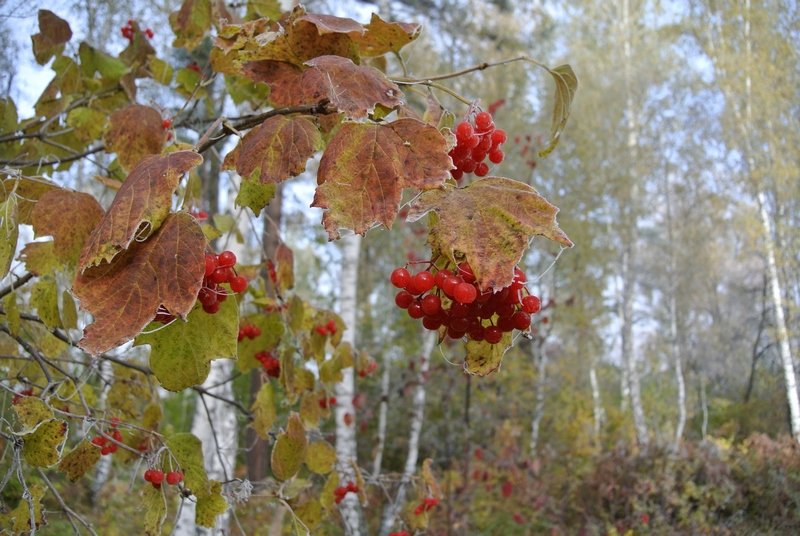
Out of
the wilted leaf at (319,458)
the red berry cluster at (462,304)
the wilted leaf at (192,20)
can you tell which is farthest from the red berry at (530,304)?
the wilted leaf at (192,20)

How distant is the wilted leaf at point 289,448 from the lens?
1.58 m

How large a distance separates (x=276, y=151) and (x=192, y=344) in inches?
13.2

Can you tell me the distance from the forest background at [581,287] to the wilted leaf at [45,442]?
44cm

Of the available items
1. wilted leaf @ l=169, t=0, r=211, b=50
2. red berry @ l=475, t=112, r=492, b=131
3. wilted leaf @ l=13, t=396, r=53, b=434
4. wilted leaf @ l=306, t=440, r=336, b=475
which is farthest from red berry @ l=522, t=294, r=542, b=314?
wilted leaf @ l=169, t=0, r=211, b=50

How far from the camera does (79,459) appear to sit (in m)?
1.40

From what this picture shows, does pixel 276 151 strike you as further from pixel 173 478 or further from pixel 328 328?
pixel 328 328

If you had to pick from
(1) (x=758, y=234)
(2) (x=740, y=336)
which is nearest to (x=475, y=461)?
(1) (x=758, y=234)

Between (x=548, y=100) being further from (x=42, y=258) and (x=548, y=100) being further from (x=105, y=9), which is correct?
(x=42, y=258)

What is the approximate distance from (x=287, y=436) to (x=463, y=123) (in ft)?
3.32

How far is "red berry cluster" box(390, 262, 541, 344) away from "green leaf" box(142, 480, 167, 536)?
2.68 ft

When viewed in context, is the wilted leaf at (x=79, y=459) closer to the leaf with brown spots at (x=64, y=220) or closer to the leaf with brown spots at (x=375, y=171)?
the leaf with brown spots at (x=64, y=220)

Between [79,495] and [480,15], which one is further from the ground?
[480,15]

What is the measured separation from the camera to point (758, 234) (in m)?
10.9

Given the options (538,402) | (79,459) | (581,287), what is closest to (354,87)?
(79,459)
